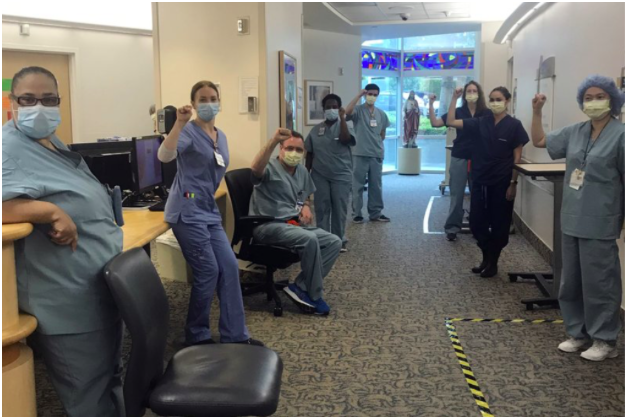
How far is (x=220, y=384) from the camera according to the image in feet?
5.80

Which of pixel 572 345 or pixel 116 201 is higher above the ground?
pixel 116 201

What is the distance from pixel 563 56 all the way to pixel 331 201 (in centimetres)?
218

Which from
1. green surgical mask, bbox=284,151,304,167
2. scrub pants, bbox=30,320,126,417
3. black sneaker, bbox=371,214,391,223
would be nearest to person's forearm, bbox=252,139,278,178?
green surgical mask, bbox=284,151,304,167

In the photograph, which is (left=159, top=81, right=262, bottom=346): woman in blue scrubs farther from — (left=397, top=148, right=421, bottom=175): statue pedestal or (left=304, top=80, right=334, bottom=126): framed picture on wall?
(left=397, top=148, right=421, bottom=175): statue pedestal

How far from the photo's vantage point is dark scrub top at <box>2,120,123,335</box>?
1.71 m

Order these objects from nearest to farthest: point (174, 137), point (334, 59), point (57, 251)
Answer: point (57, 251), point (174, 137), point (334, 59)

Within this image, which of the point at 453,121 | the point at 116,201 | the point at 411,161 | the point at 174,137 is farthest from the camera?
the point at 411,161

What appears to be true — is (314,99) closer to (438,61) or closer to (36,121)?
(438,61)

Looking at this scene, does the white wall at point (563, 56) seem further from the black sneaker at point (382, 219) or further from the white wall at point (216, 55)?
the white wall at point (216, 55)

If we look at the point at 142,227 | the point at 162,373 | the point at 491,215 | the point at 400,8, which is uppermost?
the point at 400,8

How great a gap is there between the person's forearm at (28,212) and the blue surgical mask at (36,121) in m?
0.23

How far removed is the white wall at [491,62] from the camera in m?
8.74

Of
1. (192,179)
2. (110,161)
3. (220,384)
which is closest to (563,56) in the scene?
(192,179)

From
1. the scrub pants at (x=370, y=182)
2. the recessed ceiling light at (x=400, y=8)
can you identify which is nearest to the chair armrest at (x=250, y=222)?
the scrub pants at (x=370, y=182)
